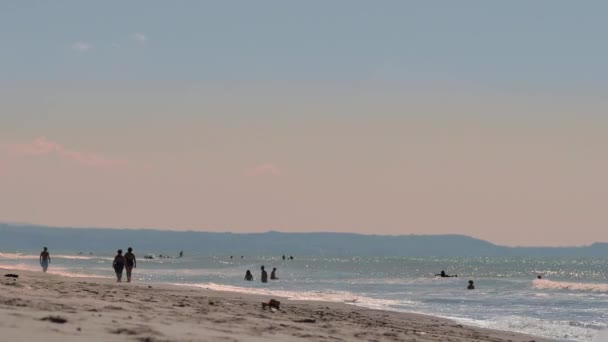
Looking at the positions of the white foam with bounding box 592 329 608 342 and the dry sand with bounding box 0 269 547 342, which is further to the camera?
the white foam with bounding box 592 329 608 342

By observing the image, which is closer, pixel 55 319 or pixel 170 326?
pixel 55 319

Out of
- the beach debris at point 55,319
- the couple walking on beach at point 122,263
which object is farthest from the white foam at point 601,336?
the couple walking on beach at point 122,263

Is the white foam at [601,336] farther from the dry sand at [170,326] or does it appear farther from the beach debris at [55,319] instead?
the beach debris at [55,319]

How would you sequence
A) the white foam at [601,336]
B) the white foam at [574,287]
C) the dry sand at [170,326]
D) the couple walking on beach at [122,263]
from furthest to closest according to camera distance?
1. the white foam at [574,287]
2. the couple walking on beach at [122,263]
3. the white foam at [601,336]
4. the dry sand at [170,326]

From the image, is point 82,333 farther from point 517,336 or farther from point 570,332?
point 570,332

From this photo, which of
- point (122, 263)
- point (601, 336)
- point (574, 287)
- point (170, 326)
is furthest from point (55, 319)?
point (574, 287)

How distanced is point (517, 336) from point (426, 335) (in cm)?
418

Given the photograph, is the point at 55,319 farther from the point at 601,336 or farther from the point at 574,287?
the point at 574,287

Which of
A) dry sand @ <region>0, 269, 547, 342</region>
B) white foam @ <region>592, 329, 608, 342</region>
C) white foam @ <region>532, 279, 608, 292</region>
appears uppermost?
white foam @ <region>532, 279, 608, 292</region>

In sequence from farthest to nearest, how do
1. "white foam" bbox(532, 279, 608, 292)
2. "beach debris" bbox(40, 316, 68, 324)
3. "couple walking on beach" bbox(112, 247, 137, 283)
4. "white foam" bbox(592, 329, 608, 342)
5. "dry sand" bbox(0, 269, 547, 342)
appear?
"white foam" bbox(532, 279, 608, 292), "couple walking on beach" bbox(112, 247, 137, 283), "white foam" bbox(592, 329, 608, 342), "beach debris" bbox(40, 316, 68, 324), "dry sand" bbox(0, 269, 547, 342)

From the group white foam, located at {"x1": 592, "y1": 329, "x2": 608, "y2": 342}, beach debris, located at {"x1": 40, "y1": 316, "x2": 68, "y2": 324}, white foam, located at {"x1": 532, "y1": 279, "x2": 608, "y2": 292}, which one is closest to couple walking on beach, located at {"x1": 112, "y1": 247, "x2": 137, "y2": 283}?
white foam, located at {"x1": 592, "y1": 329, "x2": 608, "y2": 342}

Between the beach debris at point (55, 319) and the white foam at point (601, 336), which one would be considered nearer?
the beach debris at point (55, 319)

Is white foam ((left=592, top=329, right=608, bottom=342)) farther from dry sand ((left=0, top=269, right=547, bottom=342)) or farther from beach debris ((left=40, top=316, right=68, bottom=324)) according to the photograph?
beach debris ((left=40, top=316, right=68, bottom=324))

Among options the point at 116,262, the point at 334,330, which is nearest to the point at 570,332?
the point at 334,330
